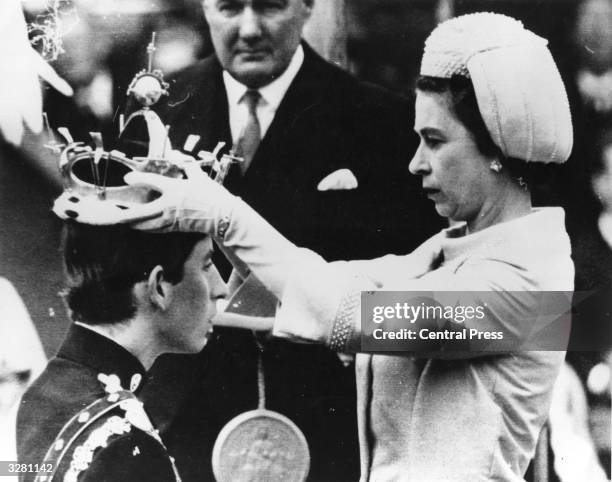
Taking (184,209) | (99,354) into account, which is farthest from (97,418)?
(184,209)

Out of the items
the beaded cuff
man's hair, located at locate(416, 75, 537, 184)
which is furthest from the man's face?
the beaded cuff

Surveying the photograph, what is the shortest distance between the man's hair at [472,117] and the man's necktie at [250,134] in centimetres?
67

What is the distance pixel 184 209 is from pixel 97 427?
2.52 ft

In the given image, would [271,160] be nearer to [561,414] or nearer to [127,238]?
[127,238]

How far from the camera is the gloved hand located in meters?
2.95

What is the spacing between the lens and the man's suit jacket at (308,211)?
311 centimetres

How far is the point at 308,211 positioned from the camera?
314cm

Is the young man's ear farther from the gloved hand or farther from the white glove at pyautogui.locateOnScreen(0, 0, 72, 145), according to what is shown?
the white glove at pyautogui.locateOnScreen(0, 0, 72, 145)

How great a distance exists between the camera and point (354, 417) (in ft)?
10.3

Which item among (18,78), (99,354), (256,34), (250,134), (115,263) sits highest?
(256,34)

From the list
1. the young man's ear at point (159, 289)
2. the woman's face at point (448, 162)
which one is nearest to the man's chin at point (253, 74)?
the woman's face at point (448, 162)

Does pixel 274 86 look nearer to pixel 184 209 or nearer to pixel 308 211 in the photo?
pixel 308 211

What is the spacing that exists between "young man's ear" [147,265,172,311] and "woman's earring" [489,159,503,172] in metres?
1.16

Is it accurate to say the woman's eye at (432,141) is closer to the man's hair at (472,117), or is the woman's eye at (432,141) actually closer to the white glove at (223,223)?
the man's hair at (472,117)
